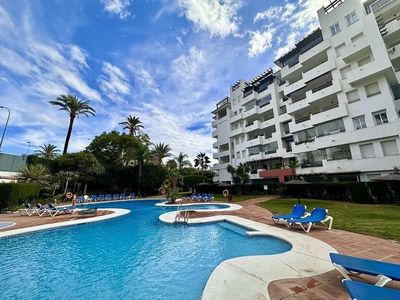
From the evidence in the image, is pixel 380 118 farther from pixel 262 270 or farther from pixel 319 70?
pixel 262 270

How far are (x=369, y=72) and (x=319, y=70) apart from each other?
5668 mm

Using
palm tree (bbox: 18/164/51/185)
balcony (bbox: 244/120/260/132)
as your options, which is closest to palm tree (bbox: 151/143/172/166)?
balcony (bbox: 244/120/260/132)

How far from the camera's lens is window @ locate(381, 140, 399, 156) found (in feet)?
53.5

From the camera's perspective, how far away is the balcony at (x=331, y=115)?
19.8 metres

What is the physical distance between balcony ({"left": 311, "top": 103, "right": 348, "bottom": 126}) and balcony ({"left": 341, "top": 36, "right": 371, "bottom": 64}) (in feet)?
18.1

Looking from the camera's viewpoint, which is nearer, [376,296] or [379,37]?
[376,296]

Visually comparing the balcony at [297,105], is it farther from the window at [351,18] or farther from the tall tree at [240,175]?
the tall tree at [240,175]

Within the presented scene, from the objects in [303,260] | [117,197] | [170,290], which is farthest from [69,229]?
[117,197]

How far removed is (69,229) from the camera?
9.85 m

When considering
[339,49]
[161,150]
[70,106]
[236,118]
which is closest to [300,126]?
[339,49]

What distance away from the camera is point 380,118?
17.5 metres

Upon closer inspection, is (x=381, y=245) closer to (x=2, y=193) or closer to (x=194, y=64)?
(x=194, y=64)

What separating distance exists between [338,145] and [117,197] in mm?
31504

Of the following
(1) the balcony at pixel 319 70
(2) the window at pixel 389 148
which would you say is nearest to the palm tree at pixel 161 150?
(1) the balcony at pixel 319 70
